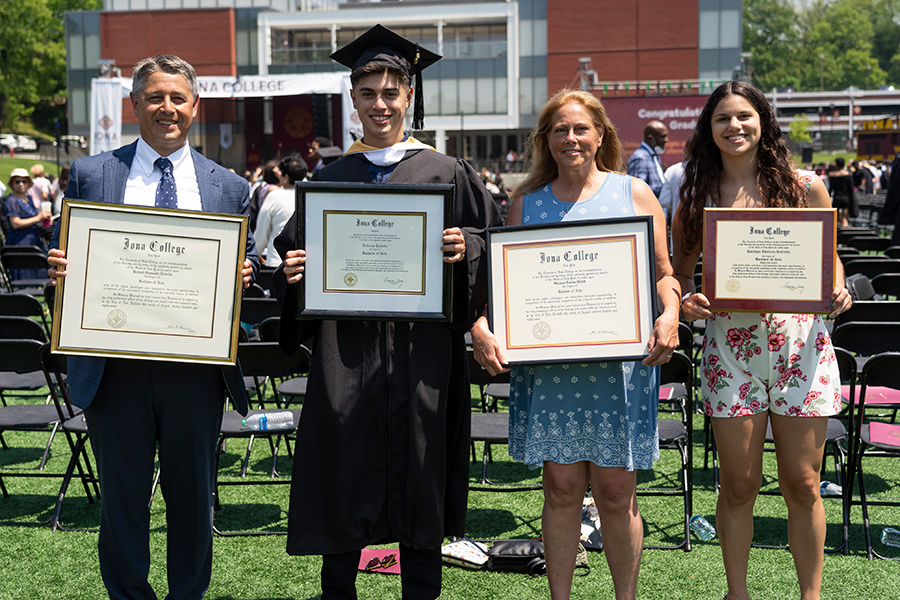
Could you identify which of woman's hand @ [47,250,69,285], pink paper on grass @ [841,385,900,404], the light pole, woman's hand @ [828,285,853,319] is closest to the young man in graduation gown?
woman's hand @ [47,250,69,285]

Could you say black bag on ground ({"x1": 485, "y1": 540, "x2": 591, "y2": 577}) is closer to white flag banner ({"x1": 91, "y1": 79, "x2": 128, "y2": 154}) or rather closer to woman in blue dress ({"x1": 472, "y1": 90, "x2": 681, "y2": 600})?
woman in blue dress ({"x1": 472, "y1": 90, "x2": 681, "y2": 600})

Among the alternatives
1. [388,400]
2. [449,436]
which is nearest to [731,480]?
[449,436]

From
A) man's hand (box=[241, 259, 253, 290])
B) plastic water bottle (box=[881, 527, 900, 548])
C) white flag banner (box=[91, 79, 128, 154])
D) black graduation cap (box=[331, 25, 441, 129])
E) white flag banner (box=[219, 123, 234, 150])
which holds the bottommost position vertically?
plastic water bottle (box=[881, 527, 900, 548])

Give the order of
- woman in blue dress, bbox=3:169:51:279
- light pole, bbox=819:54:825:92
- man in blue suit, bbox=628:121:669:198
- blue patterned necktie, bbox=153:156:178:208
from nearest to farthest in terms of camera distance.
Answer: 1. blue patterned necktie, bbox=153:156:178:208
2. man in blue suit, bbox=628:121:669:198
3. woman in blue dress, bbox=3:169:51:279
4. light pole, bbox=819:54:825:92

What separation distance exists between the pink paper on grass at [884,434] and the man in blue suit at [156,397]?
9.59 ft

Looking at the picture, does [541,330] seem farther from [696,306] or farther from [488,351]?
[696,306]

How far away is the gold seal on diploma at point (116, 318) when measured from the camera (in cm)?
285

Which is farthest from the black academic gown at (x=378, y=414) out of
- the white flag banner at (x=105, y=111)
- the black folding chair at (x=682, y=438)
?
the white flag banner at (x=105, y=111)

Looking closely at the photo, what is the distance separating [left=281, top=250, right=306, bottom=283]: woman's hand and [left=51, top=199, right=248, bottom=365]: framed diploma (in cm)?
17

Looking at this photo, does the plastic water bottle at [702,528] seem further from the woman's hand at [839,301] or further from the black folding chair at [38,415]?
the black folding chair at [38,415]

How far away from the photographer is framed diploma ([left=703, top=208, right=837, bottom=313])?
3.04 meters

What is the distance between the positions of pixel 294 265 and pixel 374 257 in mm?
257

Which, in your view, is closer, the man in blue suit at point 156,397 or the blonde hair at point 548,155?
the man in blue suit at point 156,397

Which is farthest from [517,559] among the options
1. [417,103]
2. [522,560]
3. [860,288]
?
[860,288]
